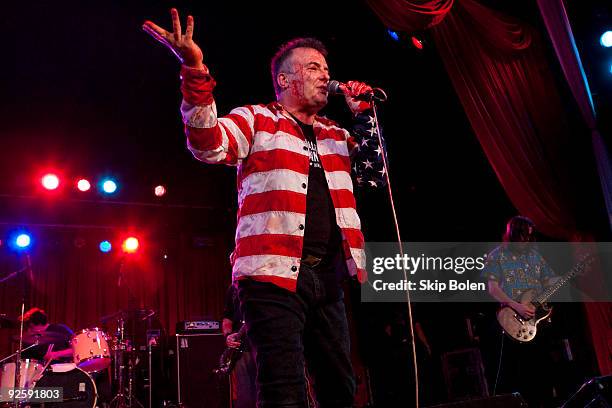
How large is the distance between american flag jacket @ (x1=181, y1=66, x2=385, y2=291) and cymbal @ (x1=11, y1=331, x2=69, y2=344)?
5.16 metres

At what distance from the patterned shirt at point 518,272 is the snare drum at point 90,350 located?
455 cm

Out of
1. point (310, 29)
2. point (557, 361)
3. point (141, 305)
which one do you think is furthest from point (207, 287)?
point (557, 361)

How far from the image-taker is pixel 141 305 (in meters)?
9.81

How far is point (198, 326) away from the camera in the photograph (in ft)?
25.2

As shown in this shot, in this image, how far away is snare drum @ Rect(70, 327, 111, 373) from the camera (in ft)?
20.7

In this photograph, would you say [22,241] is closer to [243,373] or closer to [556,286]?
[243,373]

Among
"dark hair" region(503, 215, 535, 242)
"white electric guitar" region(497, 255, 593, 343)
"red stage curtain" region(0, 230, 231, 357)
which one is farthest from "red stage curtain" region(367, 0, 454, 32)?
A: "red stage curtain" region(0, 230, 231, 357)

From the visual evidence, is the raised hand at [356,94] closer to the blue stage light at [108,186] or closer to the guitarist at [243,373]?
the guitarist at [243,373]

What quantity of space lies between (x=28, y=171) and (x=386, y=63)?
5.41 metres

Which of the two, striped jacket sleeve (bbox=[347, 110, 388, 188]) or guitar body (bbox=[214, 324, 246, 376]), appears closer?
striped jacket sleeve (bbox=[347, 110, 388, 188])

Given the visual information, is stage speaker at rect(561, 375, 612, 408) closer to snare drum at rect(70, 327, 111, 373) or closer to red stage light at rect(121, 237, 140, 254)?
snare drum at rect(70, 327, 111, 373)

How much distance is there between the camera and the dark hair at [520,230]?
18.2 feet

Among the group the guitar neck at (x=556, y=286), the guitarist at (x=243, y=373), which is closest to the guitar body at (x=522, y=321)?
the guitar neck at (x=556, y=286)

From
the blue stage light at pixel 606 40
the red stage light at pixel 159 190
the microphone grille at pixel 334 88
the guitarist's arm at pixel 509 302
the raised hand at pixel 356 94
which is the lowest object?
the guitarist's arm at pixel 509 302
